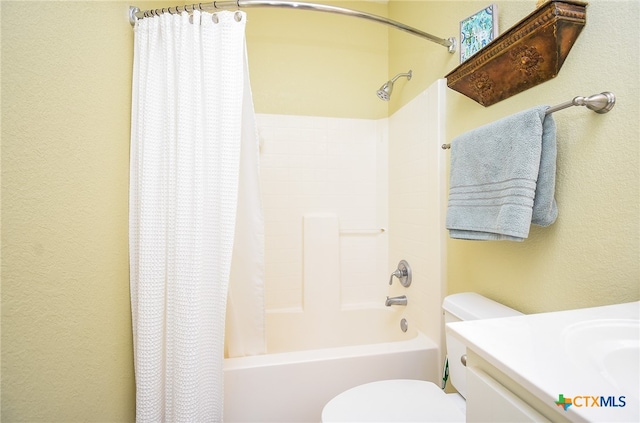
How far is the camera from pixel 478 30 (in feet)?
3.60

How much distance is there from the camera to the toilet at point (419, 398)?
0.88 meters

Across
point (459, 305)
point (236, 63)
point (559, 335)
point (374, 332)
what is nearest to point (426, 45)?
point (236, 63)

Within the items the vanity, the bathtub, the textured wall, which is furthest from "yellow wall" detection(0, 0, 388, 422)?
the vanity

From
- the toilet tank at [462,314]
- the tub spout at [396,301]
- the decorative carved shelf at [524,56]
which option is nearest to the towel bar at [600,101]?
the decorative carved shelf at [524,56]

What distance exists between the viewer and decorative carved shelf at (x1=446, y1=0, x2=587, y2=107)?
0.73 metres

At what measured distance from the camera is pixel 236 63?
3.58ft

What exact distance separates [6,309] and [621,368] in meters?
1.19

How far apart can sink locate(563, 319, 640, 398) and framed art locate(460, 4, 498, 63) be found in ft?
3.29

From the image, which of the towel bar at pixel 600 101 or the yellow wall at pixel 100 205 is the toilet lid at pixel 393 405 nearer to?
the yellow wall at pixel 100 205

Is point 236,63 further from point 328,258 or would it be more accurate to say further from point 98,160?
point 328,258

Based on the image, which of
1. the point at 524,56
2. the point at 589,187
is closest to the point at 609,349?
the point at 589,187

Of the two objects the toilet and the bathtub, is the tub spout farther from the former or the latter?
the toilet

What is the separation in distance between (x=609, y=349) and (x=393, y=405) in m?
0.66

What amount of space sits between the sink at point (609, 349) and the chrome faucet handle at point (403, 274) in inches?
43.5
